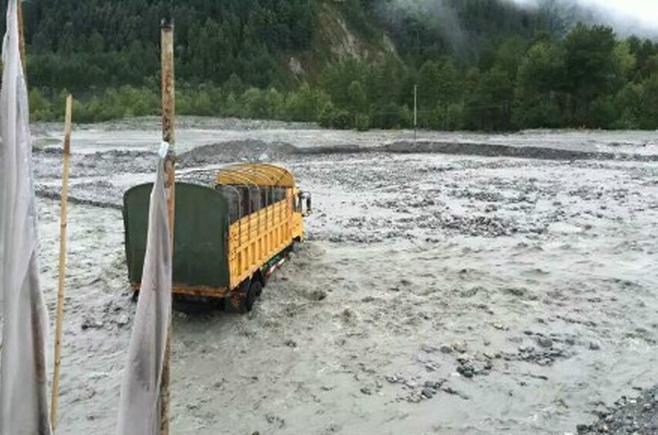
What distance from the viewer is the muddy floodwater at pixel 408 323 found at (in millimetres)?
10195

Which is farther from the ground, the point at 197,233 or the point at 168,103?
the point at 168,103

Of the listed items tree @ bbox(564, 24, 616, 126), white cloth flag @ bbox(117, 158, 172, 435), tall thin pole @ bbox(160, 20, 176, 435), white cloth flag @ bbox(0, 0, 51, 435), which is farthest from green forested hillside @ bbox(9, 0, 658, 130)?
white cloth flag @ bbox(117, 158, 172, 435)

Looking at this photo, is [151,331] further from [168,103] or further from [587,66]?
[587,66]

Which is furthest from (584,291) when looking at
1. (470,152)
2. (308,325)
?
(470,152)

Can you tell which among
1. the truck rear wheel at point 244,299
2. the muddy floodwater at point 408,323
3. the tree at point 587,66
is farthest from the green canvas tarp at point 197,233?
the tree at point 587,66

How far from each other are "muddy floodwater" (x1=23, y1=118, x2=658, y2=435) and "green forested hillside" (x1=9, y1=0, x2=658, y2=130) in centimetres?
911

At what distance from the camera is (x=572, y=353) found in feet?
39.7

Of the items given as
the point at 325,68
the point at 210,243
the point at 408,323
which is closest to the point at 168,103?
the point at 210,243

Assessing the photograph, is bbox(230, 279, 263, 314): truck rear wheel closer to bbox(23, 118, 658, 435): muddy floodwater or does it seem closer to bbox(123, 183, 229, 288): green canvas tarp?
bbox(23, 118, 658, 435): muddy floodwater

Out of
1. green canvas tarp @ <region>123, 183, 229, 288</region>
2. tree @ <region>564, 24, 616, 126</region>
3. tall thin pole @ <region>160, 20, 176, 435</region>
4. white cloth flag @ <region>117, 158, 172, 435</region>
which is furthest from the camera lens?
tree @ <region>564, 24, 616, 126</region>

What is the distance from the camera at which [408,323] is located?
44.4ft

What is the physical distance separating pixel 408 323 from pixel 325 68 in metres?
138

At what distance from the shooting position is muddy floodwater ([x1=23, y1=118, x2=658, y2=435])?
10.2 meters

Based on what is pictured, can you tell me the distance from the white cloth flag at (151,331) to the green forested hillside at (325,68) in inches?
637
